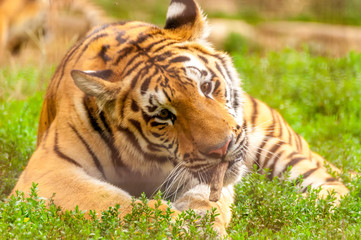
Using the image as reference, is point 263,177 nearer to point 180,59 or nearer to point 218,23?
point 180,59

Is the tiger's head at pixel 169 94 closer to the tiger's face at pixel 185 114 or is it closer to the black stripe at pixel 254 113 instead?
the tiger's face at pixel 185 114

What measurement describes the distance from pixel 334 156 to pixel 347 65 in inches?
89.9

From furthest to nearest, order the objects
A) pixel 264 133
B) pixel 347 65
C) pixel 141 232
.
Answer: pixel 347 65, pixel 264 133, pixel 141 232

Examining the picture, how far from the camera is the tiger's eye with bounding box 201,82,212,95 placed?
2691 millimetres

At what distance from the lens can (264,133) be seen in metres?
Result: 3.59

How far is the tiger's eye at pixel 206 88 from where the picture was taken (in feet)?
8.83

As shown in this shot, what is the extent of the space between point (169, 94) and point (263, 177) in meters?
0.75

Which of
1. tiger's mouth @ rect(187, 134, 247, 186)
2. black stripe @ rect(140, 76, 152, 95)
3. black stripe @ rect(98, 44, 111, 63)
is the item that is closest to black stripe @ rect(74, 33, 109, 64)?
black stripe @ rect(98, 44, 111, 63)

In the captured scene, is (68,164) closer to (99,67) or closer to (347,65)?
(99,67)

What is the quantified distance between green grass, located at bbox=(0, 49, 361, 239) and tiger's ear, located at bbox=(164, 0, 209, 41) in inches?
32.9

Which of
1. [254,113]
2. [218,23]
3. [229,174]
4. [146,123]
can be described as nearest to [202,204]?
[229,174]

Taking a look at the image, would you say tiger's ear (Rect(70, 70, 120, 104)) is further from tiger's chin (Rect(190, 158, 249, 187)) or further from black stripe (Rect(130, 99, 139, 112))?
tiger's chin (Rect(190, 158, 249, 187))

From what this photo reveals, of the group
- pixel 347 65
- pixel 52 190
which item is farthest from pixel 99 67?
pixel 347 65

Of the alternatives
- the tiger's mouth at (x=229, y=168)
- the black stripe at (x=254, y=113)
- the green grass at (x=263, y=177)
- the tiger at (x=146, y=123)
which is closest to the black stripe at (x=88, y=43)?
the tiger at (x=146, y=123)
